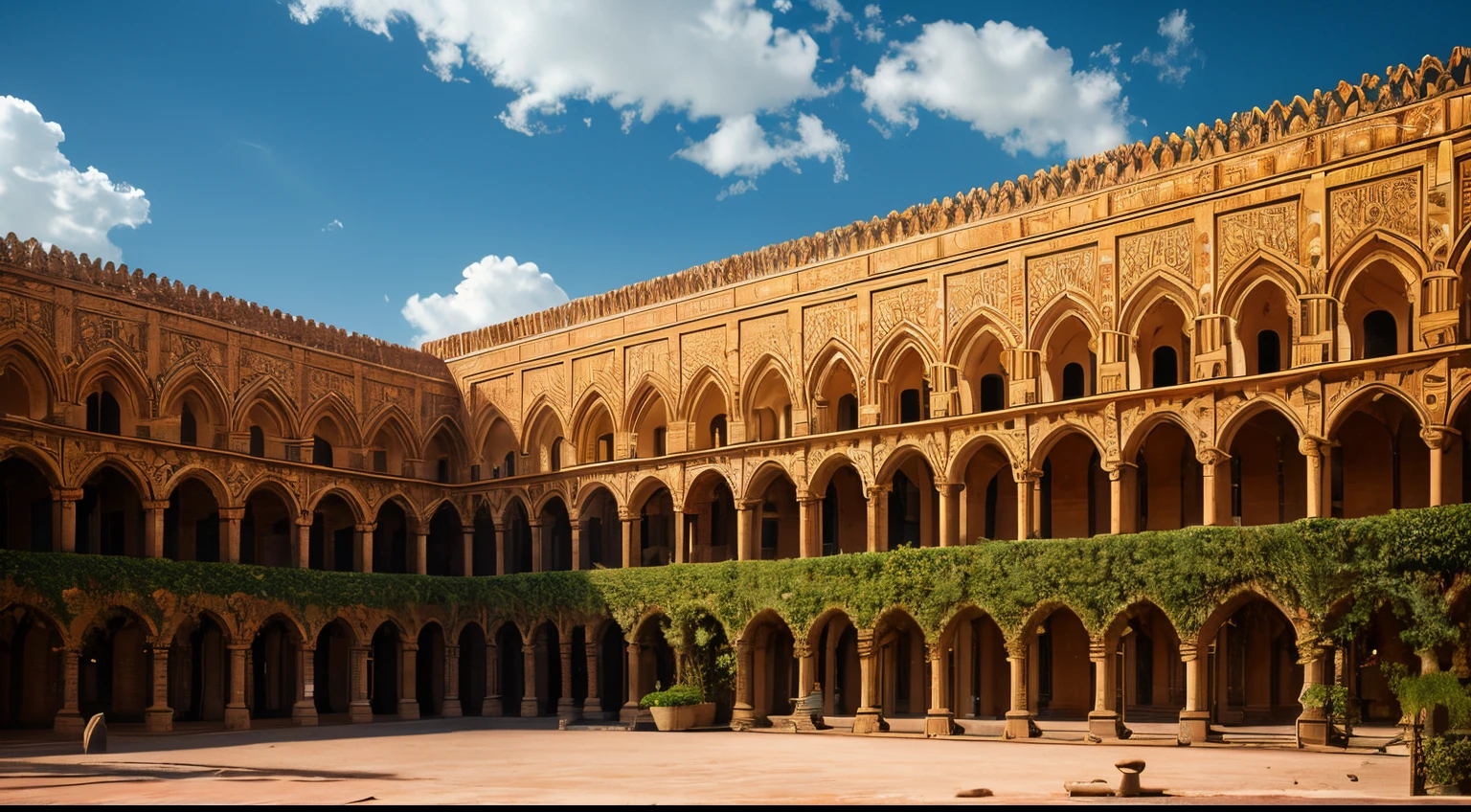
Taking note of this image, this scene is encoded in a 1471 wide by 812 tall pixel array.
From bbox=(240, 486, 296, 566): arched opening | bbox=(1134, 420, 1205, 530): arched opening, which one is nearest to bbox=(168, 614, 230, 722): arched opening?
bbox=(240, 486, 296, 566): arched opening

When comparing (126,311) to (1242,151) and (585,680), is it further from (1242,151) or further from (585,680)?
(1242,151)

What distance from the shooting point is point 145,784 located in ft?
57.6

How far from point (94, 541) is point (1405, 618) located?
26.1 meters

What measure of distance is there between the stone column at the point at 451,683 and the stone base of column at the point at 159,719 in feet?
Result: 25.7

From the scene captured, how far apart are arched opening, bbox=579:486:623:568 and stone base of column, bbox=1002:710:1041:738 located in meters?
13.3

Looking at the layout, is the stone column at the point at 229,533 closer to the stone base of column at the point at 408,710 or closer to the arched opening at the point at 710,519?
the stone base of column at the point at 408,710

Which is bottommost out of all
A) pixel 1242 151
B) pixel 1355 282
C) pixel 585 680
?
pixel 585 680

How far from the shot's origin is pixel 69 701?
2848 centimetres

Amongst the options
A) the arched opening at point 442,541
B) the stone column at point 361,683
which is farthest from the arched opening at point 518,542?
the stone column at point 361,683

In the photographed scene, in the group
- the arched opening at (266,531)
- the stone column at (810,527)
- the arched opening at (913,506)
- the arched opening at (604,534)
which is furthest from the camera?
the arched opening at (604,534)

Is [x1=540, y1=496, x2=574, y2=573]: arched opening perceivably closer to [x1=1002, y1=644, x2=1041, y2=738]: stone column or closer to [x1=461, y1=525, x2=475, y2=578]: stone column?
[x1=461, y1=525, x2=475, y2=578]: stone column

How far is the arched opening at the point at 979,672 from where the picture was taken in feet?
99.1

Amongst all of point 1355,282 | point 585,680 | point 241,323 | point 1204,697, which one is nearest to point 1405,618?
point 1204,697

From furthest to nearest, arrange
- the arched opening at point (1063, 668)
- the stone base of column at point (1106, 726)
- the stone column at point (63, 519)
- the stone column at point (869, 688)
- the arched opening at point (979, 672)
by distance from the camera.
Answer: the arched opening at point (979, 672) → the arched opening at point (1063, 668) → the stone column at point (63, 519) → the stone column at point (869, 688) → the stone base of column at point (1106, 726)
